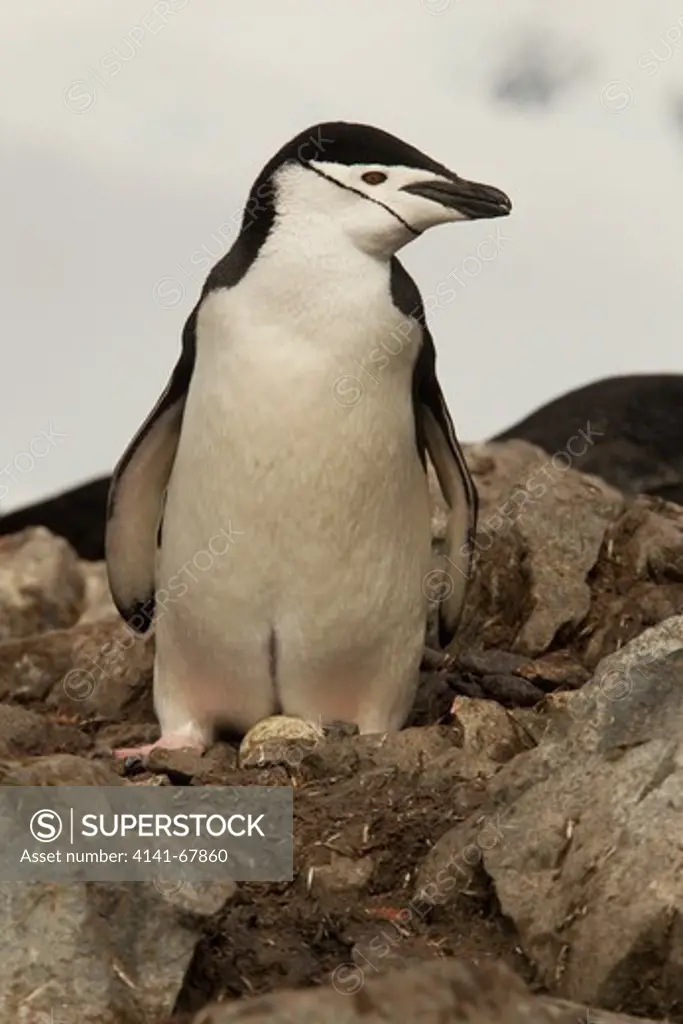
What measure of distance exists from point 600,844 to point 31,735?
2.58 m

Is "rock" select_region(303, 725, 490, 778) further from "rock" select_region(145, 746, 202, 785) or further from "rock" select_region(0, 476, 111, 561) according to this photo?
"rock" select_region(0, 476, 111, 561)

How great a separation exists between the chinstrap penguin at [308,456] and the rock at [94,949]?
2289 mm

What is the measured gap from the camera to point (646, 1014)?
3.65 m

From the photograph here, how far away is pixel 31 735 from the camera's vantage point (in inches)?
237

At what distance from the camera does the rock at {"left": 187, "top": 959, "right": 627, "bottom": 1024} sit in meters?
2.81

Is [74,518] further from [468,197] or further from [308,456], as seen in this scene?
[468,197]

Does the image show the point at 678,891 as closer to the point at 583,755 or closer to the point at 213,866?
the point at 583,755

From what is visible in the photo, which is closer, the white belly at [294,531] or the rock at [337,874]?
the rock at [337,874]

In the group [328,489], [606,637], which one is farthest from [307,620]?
[606,637]

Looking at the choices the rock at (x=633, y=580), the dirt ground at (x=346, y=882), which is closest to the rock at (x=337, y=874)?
the dirt ground at (x=346, y=882)

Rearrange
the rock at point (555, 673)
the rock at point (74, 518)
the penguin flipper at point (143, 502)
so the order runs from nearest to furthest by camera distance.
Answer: the penguin flipper at point (143, 502)
the rock at point (555, 673)
the rock at point (74, 518)

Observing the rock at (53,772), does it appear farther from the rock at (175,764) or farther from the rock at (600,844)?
the rock at (175,764)

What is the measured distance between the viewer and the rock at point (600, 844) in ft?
12.0

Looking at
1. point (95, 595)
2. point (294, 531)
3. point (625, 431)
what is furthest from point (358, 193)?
point (625, 431)
